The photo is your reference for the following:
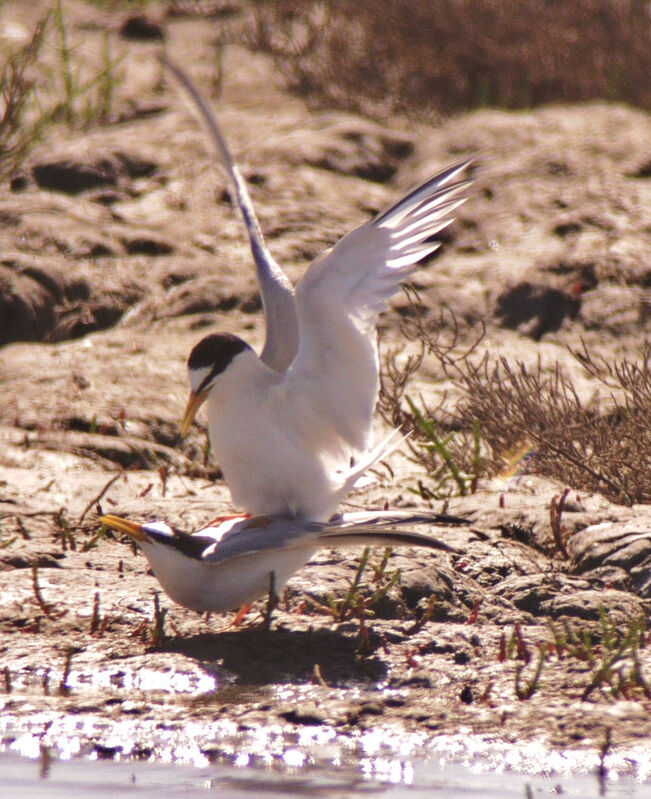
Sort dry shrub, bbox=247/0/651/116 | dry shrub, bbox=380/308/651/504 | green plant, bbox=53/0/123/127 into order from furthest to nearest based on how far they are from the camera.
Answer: dry shrub, bbox=247/0/651/116
green plant, bbox=53/0/123/127
dry shrub, bbox=380/308/651/504

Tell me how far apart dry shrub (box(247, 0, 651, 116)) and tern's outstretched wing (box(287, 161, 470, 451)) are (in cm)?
744

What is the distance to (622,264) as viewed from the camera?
813 cm

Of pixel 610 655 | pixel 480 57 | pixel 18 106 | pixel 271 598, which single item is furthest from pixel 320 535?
pixel 480 57

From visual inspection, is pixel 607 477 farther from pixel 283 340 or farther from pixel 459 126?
pixel 459 126

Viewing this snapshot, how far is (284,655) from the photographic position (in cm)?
409

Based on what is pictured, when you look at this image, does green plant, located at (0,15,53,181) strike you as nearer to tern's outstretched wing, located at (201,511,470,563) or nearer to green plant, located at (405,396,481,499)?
green plant, located at (405,396,481,499)

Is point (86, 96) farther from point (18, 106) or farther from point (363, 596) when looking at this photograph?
point (363, 596)

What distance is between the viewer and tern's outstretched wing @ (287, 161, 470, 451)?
14.8 feet

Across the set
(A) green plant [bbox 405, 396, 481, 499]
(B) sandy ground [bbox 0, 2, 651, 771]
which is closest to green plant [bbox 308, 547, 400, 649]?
(B) sandy ground [bbox 0, 2, 651, 771]

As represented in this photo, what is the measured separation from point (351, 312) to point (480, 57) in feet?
26.2

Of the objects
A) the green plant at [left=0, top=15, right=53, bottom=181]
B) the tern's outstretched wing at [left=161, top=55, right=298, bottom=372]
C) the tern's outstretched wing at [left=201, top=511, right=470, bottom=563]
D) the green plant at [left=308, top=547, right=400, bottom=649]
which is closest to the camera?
the tern's outstretched wing at [left=201, top=511, right=470, bottom=563]

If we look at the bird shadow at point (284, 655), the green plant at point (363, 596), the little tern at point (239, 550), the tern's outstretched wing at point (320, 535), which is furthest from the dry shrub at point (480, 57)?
the bird shadow at point (284, 655)

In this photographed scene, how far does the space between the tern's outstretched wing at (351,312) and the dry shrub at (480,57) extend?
7442 mm

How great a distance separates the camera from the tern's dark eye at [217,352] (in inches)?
175
